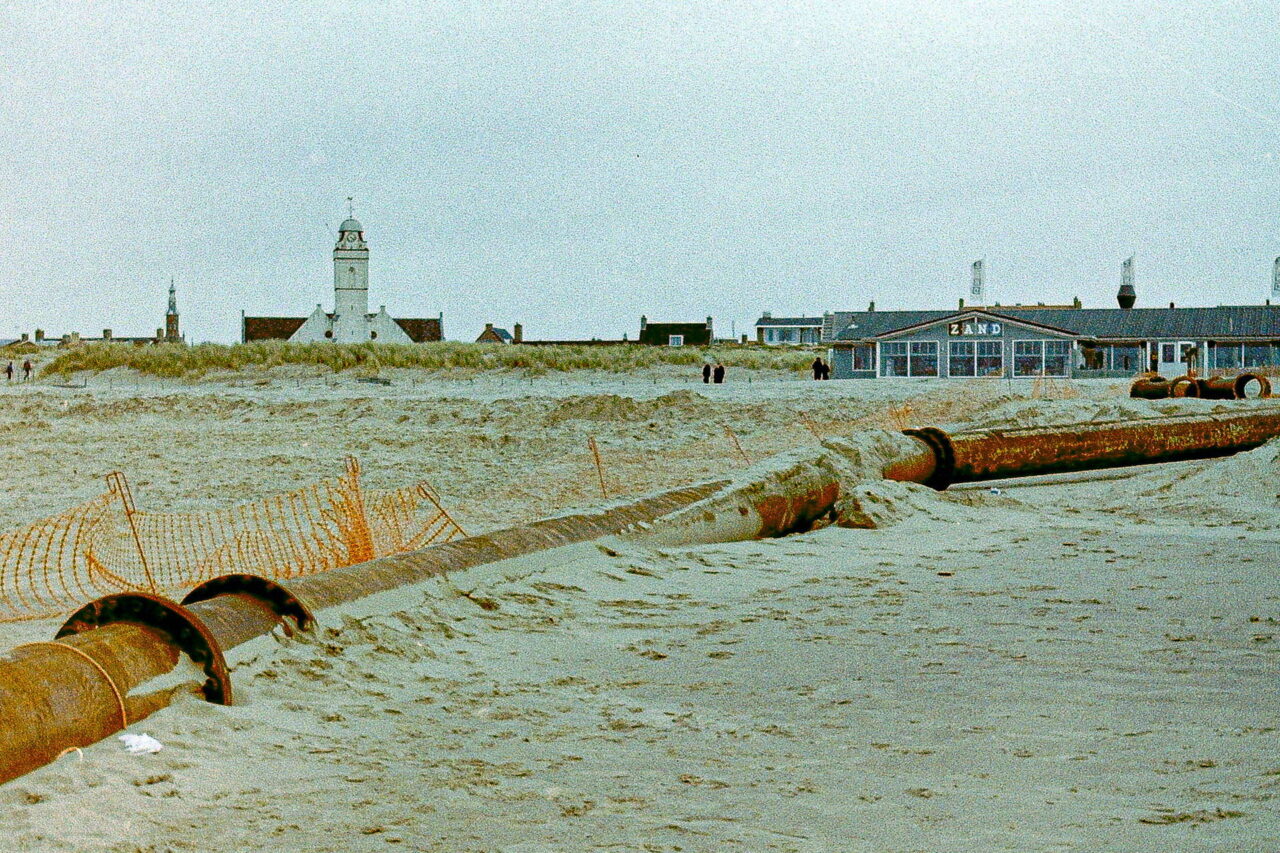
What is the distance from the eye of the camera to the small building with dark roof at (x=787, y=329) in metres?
102

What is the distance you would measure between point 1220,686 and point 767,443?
16.4 metres

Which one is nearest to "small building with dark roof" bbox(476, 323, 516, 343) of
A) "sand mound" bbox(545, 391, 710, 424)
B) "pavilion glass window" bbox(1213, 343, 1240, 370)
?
"pavilion glass window" bbox(1213, 343, 1240, 370)

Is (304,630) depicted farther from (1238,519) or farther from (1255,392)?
(1255,392)

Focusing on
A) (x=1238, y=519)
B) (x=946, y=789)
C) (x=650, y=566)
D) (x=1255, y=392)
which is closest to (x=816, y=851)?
(x=946, y=789)

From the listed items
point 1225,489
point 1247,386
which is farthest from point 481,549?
point 1247,386

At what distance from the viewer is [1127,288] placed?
213ft

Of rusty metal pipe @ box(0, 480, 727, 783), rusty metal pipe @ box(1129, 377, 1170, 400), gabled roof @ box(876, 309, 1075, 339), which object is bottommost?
rusty metal pipe @ box(0, 480, 727, 783)

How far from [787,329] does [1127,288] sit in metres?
39.3

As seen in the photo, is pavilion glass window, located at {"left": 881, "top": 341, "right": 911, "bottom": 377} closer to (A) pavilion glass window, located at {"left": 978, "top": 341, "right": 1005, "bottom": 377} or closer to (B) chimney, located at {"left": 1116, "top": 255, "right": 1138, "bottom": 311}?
(A) pavilion glass window, located at {"left": 978, "top": 341, "right": 1005, "bottom": 377}

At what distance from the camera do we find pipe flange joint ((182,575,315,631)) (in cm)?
572

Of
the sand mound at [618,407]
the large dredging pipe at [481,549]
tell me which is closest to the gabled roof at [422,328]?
the sand mound at [618,407]

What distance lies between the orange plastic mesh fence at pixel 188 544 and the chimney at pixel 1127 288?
187 feet

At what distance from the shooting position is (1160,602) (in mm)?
6758

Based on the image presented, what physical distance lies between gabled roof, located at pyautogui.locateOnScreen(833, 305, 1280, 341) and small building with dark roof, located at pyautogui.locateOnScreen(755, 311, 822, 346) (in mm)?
46126
